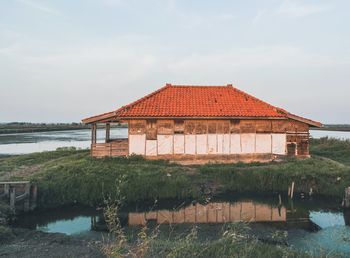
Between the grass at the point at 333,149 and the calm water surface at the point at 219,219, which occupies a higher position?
the grass at the point at 333,149

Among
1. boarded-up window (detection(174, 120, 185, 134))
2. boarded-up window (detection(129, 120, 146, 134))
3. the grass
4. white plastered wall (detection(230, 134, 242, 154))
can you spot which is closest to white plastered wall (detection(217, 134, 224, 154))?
white plastered wall (detection(230, 134, 242, 154))

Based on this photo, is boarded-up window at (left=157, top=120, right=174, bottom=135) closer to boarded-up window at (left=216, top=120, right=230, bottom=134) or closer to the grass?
boarded-up window at (left=216, top=120, right=230, bottom=134)

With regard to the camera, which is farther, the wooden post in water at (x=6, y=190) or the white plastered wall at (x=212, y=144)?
the white plastered wall at (x=212, y=144)

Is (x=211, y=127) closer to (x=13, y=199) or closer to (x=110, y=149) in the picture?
(x=110, y=149)

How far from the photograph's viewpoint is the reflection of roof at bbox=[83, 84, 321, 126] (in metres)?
21.0

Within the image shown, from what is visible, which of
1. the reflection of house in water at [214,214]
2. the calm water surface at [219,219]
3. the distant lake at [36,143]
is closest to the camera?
the calm water surface at [219,219]

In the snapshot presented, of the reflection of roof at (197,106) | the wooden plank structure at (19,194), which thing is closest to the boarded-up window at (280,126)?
the reflection of roof at (197,106)

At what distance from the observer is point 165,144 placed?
2103cm

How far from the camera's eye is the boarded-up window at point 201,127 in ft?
69.9

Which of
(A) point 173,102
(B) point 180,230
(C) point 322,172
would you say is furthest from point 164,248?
(A) point 173,102

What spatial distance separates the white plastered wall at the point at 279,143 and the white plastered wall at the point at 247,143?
140cm

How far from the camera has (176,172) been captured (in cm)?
1819

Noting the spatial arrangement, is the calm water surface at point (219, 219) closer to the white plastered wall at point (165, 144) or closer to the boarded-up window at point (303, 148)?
the white plastered wall at point (165, 144)

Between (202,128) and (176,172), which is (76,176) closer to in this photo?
(176,172)
